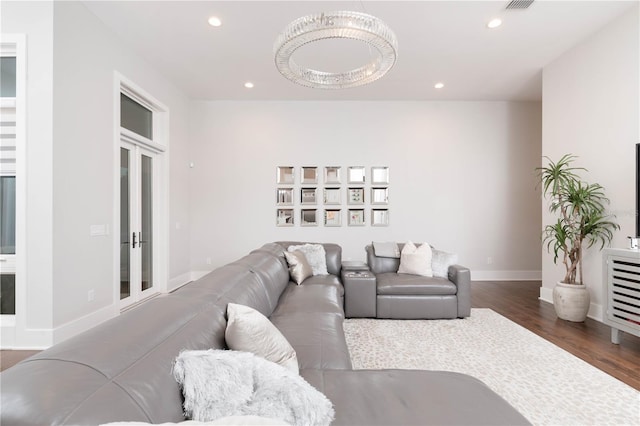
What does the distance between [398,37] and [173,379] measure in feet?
13.3

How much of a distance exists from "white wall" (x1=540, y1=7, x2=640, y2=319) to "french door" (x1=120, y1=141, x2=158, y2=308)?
18.5ft

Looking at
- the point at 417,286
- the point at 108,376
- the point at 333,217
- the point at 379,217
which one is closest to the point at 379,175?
the point at 379,217

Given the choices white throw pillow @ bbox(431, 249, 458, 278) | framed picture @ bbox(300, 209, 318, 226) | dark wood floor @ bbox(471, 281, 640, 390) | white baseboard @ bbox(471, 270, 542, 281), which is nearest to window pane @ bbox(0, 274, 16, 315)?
framed picture @ bbox(300, 209, 318, 226)

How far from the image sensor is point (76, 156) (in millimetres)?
3027

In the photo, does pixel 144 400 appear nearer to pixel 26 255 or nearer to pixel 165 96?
pixel 26 255

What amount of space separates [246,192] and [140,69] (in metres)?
2.55

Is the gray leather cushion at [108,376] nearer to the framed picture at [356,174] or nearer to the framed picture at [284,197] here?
the framed picture at [284,197]

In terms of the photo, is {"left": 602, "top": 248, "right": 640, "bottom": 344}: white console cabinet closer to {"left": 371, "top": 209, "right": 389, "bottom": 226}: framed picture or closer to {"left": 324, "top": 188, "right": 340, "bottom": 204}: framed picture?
{"left": 371, "top": 209, "right": 389, "bottom": 226}: framed picture

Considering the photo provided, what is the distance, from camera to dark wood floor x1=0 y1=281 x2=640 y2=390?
2.42 m

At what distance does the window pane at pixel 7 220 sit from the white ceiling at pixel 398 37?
2149mm

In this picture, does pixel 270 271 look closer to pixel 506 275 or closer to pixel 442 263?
pixel 442 263

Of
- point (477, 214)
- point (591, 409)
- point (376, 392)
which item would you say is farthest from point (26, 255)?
point (477, 214)

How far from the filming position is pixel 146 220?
4512 millimetres

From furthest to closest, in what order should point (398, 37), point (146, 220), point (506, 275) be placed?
point (506, 275) < point (146, 220) < point (398, 37)
